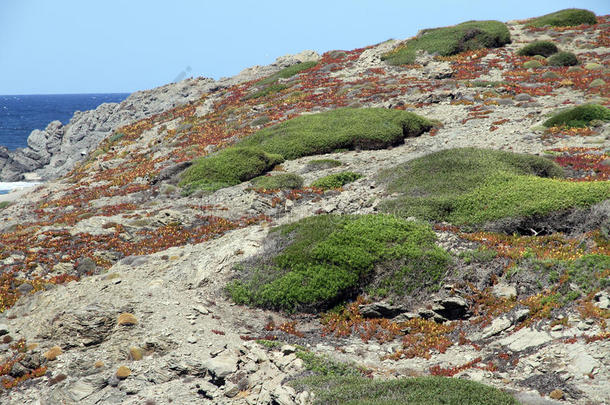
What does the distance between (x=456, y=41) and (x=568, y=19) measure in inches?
662

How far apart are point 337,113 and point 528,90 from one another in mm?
16419

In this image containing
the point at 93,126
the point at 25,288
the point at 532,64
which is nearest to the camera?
the point at 25,288

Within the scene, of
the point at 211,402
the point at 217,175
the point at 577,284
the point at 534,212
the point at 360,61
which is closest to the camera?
the point at 211,402

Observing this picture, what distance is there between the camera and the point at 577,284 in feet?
40.5

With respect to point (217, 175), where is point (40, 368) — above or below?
below

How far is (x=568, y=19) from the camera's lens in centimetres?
5931

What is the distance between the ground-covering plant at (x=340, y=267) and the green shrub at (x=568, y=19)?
5614cm

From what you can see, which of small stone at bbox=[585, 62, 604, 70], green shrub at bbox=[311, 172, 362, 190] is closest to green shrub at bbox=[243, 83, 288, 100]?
green shrub at bbox=[311, 172, 362, 190]

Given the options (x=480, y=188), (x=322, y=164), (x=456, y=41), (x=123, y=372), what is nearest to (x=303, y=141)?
(x=322, y=164)

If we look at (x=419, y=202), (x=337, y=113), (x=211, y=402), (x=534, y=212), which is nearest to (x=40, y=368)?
(x=211, y=402)

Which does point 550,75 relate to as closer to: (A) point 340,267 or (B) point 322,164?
(B) point 322,164

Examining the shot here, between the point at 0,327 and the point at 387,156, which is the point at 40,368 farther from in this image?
the point at 387,156

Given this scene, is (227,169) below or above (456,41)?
below

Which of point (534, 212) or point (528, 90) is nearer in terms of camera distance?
point (534, 212)
